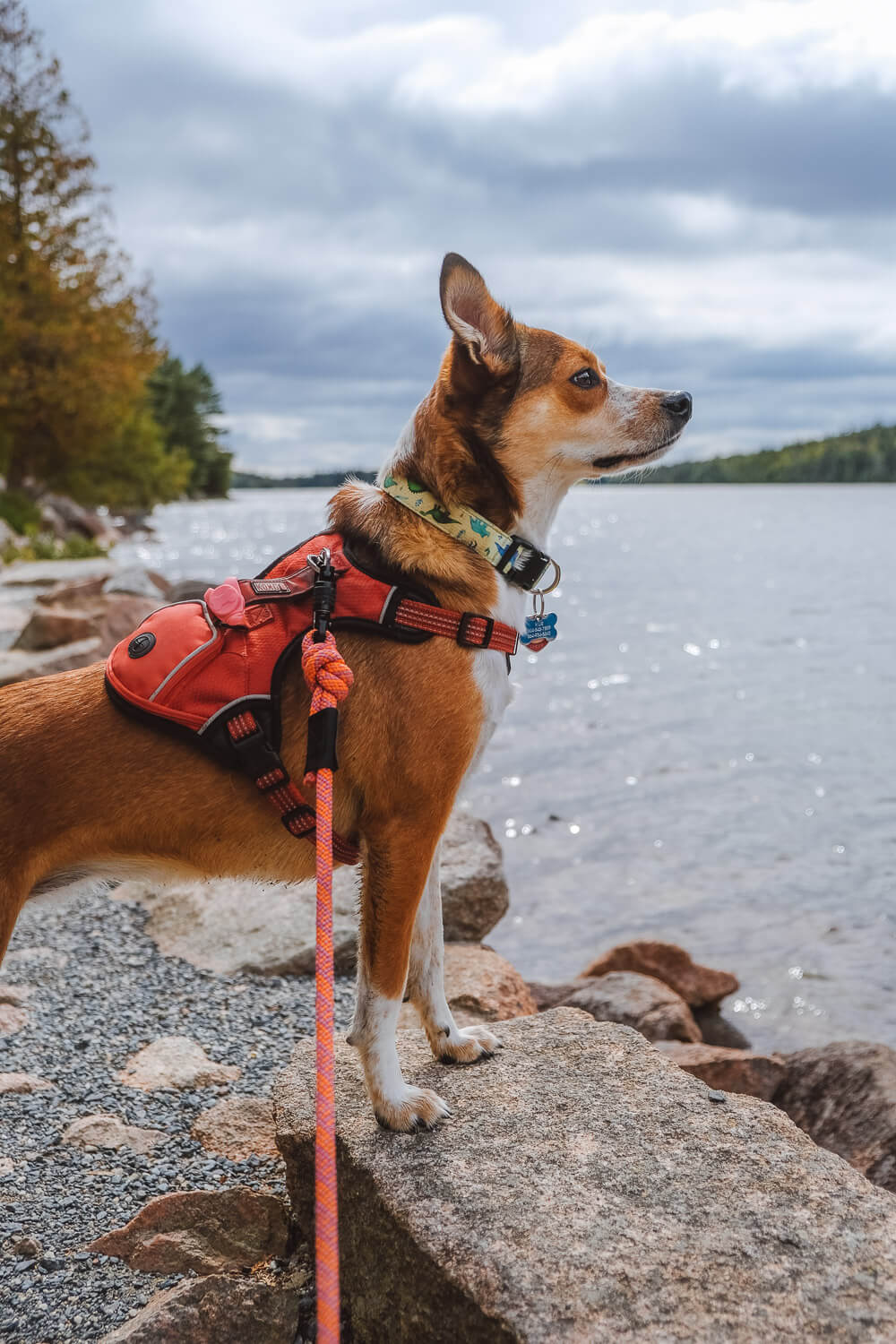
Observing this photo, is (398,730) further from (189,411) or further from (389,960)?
(189,411)

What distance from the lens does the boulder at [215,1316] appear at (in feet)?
9.46

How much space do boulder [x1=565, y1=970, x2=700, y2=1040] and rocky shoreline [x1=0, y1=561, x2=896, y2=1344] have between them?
2.41 feet

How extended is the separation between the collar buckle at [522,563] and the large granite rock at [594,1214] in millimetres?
1868

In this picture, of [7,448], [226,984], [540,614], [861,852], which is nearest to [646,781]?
[861,852]

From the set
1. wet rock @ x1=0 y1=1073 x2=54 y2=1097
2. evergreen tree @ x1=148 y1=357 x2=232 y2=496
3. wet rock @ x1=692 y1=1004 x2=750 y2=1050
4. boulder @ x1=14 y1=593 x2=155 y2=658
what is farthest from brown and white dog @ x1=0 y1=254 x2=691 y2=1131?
evergreen tree @ x1=148 y1=357 x2=232 y2=496

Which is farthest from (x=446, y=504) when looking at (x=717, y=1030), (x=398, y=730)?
(x=717, y=1030)

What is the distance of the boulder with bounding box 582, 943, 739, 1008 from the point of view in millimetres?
7945

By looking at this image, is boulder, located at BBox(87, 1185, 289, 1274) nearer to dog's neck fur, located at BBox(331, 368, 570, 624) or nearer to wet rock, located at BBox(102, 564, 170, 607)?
dog's neck fur, located at BBox(331, 368, 570, 624)

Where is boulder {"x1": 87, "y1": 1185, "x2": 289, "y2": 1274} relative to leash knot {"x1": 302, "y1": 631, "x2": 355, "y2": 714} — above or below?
below

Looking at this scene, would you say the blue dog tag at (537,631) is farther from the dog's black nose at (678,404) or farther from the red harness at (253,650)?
the dog's black nose at (678,404)

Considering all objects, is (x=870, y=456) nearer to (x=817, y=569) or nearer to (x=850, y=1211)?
(x=817, y=569)

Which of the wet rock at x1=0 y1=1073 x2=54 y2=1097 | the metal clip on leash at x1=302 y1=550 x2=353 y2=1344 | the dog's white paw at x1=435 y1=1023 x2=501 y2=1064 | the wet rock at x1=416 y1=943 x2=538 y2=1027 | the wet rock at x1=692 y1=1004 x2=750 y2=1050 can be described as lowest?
the wet rock at x1=692 y1=1004 x2=750 y2=1050

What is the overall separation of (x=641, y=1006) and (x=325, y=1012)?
4.65 m

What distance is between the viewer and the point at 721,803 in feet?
42.1
